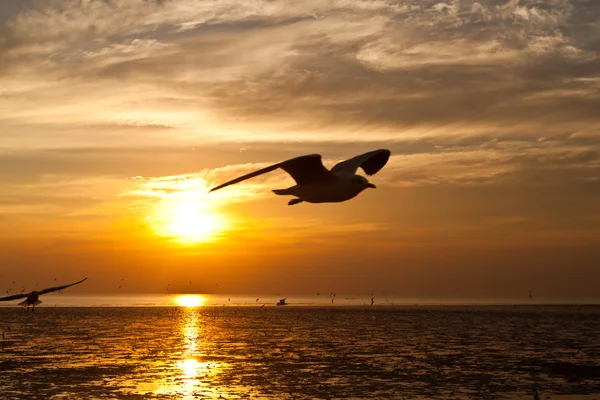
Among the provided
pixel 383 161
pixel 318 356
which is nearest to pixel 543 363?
pixel 318 356

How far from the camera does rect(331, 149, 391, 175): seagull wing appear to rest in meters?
21.4

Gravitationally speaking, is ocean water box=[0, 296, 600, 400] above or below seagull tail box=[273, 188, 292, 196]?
below

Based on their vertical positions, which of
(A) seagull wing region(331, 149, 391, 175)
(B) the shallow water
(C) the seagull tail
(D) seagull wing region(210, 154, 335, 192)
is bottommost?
(B) the shallow water

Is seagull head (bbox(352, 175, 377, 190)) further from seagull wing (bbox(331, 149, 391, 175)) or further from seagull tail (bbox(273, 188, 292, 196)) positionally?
seagull tail (bbox(273, 188, 292, 196))

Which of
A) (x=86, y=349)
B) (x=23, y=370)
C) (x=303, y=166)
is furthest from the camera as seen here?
(x=86, y=349)

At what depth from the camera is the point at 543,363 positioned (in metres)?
43.1

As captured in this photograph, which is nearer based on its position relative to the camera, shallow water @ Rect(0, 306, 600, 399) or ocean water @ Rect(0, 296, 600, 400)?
ocean water @ Rect(0, 296, 600, 400)

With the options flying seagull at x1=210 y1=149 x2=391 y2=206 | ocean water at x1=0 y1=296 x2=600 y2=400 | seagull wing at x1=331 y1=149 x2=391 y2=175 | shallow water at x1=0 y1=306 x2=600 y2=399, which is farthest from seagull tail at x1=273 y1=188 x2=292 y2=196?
shallow water at x1=0 y1=306 x2=600 y2=399

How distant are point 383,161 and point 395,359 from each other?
2404 centimetres

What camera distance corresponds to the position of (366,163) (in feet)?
75.9

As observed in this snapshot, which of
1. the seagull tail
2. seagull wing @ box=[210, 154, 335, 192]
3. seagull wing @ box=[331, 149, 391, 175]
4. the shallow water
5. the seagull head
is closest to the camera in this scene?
seagull wing @ box=[210, 154, 335, 192]

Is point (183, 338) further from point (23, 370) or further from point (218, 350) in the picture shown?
point (23, 370)

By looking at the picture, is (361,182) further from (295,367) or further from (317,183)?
(295,367)

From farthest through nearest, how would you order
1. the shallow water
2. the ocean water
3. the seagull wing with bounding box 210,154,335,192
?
the shallow water → the ocean water → the seagull wing with bounding box 210,154,335,192
